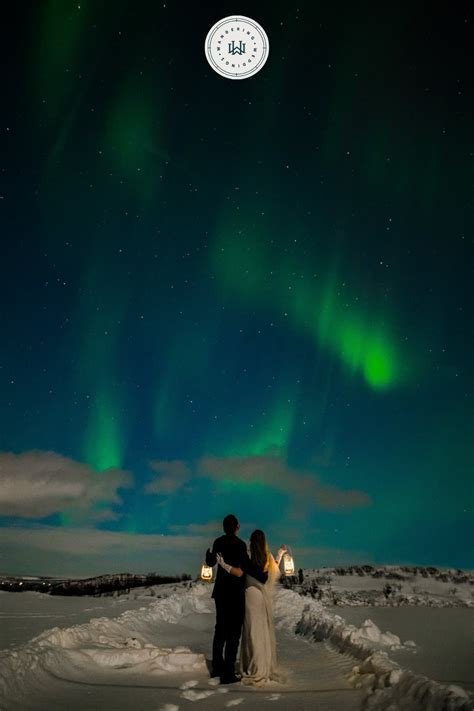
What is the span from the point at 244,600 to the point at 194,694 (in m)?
1.46

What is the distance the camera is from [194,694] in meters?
5.44

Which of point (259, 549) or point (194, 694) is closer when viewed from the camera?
point (194, 694)

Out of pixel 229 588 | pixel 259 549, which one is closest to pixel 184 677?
pixel 229 588

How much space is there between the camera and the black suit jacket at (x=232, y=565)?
6.73 metres

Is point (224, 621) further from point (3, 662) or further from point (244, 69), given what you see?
point (244, 69)

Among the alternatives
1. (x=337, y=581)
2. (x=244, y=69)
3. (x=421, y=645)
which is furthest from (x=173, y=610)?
(x=337, y=581)

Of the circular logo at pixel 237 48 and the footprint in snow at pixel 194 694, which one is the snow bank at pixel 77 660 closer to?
the footprint in snow at pixel 194 694

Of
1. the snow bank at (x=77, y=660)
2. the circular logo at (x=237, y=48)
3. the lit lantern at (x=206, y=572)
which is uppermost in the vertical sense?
the circular logo at (x=237, y=48)

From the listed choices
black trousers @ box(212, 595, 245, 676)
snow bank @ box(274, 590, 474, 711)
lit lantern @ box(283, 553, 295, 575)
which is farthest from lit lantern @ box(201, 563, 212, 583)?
snow bank @ box(274, 590, 474, 711)

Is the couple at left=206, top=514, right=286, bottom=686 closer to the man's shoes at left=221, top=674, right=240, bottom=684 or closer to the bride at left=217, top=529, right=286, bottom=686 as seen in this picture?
the bride at left=217, top=529, right=286, bottom=686

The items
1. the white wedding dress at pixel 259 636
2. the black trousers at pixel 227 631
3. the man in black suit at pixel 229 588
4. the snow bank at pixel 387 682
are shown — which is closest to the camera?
the snow bank at pixel 387 682

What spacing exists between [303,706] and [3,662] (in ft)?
10.2

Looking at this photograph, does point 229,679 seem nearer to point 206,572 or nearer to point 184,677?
point 184,677

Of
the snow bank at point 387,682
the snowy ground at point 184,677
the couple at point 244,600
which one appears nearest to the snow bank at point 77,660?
the snowy ground at point 184,677
